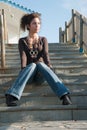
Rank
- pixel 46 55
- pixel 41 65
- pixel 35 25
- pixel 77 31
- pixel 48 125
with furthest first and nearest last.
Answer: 1. pixel 77 31
2. pixel 35 25
3. pixel 46 55
4. pixel 41 65
5. pixel 48 125

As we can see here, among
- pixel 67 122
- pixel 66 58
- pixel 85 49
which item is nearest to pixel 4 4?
pixel 85 49

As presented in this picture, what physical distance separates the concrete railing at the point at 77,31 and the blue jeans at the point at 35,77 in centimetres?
377

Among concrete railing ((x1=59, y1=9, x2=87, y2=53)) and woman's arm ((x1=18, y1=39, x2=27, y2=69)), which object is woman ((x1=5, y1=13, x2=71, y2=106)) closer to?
woman's arm ((x1=18, y1=39, x2=27, y2=69))

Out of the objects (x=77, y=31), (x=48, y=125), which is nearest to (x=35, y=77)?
(x=48, y=125)

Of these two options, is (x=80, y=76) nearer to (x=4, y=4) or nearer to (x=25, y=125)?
(x=25, y=125)

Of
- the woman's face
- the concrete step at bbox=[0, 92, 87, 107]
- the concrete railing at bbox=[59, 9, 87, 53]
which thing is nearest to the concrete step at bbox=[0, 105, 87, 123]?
the concrete step at bbox=[0, 92, 87, 107]

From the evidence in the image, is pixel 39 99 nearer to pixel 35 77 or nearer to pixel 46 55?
pixel 35 77

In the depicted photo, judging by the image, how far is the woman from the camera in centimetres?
424

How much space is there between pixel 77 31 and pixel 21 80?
18.1ft

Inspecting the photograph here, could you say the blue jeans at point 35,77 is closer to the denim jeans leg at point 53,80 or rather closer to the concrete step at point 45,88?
the denim jeans leg at point 53,80

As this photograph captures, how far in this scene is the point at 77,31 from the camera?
9633 millimetres

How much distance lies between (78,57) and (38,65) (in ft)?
9.17

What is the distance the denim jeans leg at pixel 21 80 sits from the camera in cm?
420

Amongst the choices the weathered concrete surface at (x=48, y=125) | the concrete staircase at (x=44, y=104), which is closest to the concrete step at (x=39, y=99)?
the concrete staircase at (x=44, y=104)
